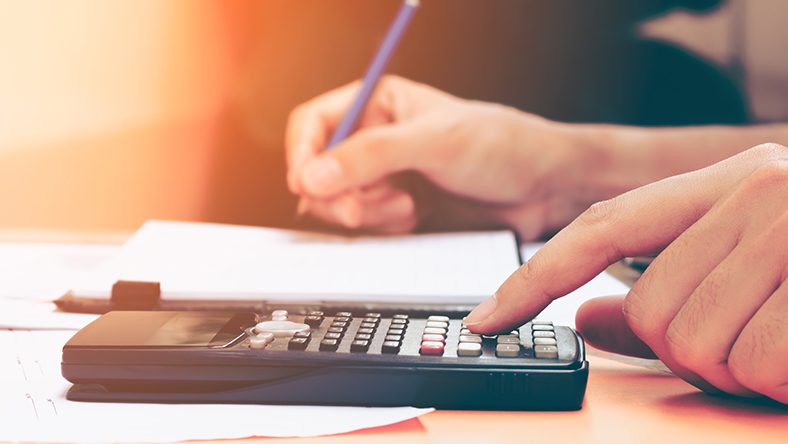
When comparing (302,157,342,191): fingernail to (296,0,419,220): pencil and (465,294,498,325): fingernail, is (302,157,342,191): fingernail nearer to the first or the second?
(296,0,419,220): pencil

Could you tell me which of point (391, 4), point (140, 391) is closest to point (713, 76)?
point (391, 4)

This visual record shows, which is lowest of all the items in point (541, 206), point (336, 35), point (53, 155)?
point (541, 206)

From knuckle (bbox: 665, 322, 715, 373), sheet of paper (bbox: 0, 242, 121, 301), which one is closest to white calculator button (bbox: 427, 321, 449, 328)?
knuckle (bbox: 665, 322, 715, 373)

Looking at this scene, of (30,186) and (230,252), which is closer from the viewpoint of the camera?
(230,252)

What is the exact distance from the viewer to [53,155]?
689 millimetres

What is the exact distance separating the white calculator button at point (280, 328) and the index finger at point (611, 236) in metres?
0.08

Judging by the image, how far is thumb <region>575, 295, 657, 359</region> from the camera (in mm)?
308

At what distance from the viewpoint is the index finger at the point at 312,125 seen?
0.69m

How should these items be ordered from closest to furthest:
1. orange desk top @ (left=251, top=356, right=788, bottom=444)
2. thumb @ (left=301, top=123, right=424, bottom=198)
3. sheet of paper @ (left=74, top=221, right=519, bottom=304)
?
orange desk top @ (left=251, top=356, right=788, bottom=444)
sheet of paper @ (left=74, top=221, right=519, bottom=304)
thumb @ (left=301, top=123, right=424, bottom=198)

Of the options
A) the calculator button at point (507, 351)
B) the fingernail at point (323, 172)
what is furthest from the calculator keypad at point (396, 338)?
the fingernail at point (323, 172)

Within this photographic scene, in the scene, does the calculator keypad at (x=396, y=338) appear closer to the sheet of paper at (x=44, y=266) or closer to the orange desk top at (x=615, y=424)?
the orange desk top at (x=615, y=424)

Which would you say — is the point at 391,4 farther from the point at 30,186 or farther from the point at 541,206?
the point at 30,186

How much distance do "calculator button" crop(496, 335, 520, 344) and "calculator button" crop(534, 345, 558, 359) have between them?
0.04ft

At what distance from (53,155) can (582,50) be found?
642mm
